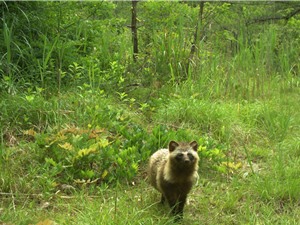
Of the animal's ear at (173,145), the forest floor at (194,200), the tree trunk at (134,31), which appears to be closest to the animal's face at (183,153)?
the animal's ear at (173,145)

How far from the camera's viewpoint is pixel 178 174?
3.67 m

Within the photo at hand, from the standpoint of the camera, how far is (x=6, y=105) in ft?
16.0

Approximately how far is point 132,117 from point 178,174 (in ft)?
6.76

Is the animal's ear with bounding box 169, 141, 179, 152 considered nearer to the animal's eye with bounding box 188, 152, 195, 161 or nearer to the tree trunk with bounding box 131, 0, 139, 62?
the animal's eye with bounding box 188, 152, 195, 161

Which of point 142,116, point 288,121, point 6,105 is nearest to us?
point 6,105

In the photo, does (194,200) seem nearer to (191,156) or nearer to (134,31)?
(191,156)

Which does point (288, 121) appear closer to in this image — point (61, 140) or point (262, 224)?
point (262, 224)

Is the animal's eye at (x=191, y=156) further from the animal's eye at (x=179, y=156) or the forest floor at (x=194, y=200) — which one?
the forest floor at (x=194, y=200)

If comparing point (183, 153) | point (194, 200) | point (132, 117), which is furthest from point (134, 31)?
point (183, 153)

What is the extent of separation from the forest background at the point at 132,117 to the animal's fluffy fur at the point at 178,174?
157 millimetres

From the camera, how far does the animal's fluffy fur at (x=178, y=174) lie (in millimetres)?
3629

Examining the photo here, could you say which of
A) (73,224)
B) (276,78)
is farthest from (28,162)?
(276,78)

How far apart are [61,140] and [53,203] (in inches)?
29.6

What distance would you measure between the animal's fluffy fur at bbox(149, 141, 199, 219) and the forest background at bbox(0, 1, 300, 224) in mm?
157
